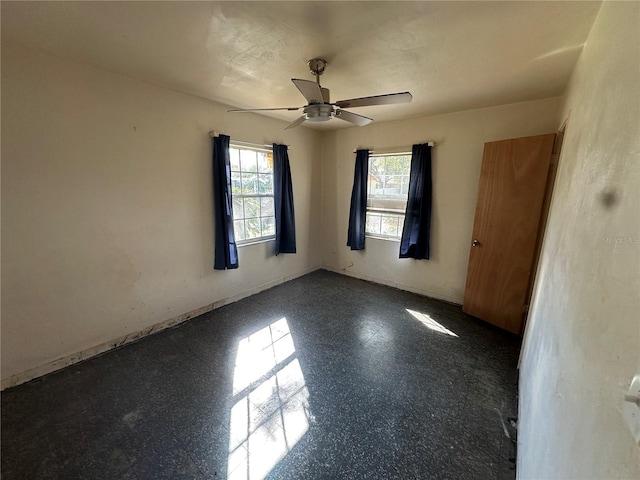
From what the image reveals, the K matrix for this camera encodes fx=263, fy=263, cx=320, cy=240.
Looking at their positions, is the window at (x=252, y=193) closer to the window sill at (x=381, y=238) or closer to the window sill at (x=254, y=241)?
the window sill at (x=254, y=241)

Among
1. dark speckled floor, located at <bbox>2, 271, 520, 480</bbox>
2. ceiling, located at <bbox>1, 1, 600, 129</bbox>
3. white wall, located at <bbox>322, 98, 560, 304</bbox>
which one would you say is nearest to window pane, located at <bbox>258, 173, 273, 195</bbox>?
white wall, located at <bbox>322, 98, 560, 304</bbox>

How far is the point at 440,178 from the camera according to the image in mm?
3379

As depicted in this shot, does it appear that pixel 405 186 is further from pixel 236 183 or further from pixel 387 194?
pixel 236 183

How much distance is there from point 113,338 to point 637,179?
339 centimetres

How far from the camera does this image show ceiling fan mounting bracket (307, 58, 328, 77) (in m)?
1.86

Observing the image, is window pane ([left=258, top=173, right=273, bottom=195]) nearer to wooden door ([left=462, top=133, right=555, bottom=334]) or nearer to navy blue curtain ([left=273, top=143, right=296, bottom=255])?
navy blue curtain ([left=273, top=143, right=296, bottom=255])

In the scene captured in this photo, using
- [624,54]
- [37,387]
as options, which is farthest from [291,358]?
[624,54]

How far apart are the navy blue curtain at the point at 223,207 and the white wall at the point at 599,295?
2853 mm

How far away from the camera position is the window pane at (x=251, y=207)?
3.44 m

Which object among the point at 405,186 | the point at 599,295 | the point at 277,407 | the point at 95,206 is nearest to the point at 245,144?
the point at 95,206

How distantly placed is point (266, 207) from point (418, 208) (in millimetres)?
2064

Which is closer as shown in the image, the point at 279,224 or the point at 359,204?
the point at 279,224

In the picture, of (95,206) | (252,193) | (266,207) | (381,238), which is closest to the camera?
(95,206)

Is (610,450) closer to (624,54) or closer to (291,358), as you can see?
(624,54)
